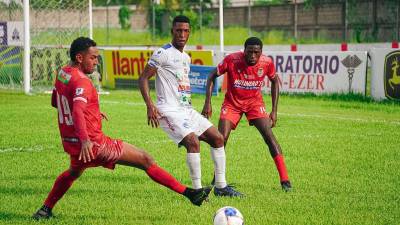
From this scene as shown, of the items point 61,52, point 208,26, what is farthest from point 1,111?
point 208,26

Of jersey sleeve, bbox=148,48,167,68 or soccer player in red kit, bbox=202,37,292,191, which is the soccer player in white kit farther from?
soccer player in red kit, bbox=202,37,292,191

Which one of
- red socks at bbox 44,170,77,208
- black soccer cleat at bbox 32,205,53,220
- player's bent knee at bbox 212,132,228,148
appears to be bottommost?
black soccer cleat at bbox 32,205,53,220

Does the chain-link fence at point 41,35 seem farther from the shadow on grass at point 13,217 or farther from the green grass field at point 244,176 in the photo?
the shadow on grass at point 13,217

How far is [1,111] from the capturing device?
792 inches

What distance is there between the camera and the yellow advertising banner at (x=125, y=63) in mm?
27312

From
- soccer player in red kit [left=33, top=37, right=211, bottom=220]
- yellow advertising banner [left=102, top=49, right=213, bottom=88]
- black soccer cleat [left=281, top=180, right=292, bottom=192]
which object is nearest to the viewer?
soccer player in red kit [left=33, top=37, right=211, bottom=220]

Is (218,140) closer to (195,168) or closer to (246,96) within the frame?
(195,168)

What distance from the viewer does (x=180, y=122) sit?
9.38 metres

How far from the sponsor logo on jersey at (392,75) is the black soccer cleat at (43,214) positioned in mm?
Answer: 14771

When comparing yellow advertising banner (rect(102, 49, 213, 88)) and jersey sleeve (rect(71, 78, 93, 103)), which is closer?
jersey sleeve (rect(71, 78, 93, 103))

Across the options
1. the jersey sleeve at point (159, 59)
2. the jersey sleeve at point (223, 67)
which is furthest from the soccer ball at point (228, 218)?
the jersey sleeve at point (223, 67)

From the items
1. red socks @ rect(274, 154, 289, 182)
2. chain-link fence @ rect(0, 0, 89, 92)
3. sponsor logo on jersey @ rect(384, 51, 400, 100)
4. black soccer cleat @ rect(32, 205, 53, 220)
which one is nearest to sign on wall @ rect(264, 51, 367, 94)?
sponsor logo on jersey @ rect(384, 51, 400, 100)

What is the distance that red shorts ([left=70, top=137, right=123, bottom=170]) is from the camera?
8.02m

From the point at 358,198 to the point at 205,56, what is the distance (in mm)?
17087
